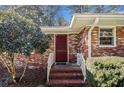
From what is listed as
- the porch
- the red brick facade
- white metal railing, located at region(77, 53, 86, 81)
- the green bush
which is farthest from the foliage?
the green bush

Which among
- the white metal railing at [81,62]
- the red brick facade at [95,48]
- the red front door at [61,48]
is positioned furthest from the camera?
the red front door at [61,48]

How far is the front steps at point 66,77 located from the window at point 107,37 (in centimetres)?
103

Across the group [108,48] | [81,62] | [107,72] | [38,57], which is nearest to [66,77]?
[81,62]

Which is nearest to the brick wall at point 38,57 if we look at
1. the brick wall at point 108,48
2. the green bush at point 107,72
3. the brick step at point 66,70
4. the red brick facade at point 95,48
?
the red brick facade at point 95,48

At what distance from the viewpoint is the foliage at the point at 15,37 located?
9094 mm

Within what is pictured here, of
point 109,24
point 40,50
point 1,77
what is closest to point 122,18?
point 109,24

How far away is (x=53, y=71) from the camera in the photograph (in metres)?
10.1

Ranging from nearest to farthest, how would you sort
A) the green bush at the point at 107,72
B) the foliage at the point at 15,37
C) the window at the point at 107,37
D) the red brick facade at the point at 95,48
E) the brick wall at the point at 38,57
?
the green bush at the point at 107,72, the foliage at the point at 15,37, the brick wall at the point at 38,57, the red brick facade at the point at 95,48, the window at the point at 107,37

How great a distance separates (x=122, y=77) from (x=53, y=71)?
2.31 metres

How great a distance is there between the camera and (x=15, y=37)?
9.14m

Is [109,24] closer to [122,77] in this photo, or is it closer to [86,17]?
[86,17]

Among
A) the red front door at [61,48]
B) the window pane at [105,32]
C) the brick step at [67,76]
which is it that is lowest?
the brick step at [67,76]

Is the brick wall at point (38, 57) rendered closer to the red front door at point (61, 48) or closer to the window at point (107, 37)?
the red front door at point (61, 48)

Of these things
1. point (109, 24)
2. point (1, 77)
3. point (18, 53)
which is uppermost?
point (109, 24)
